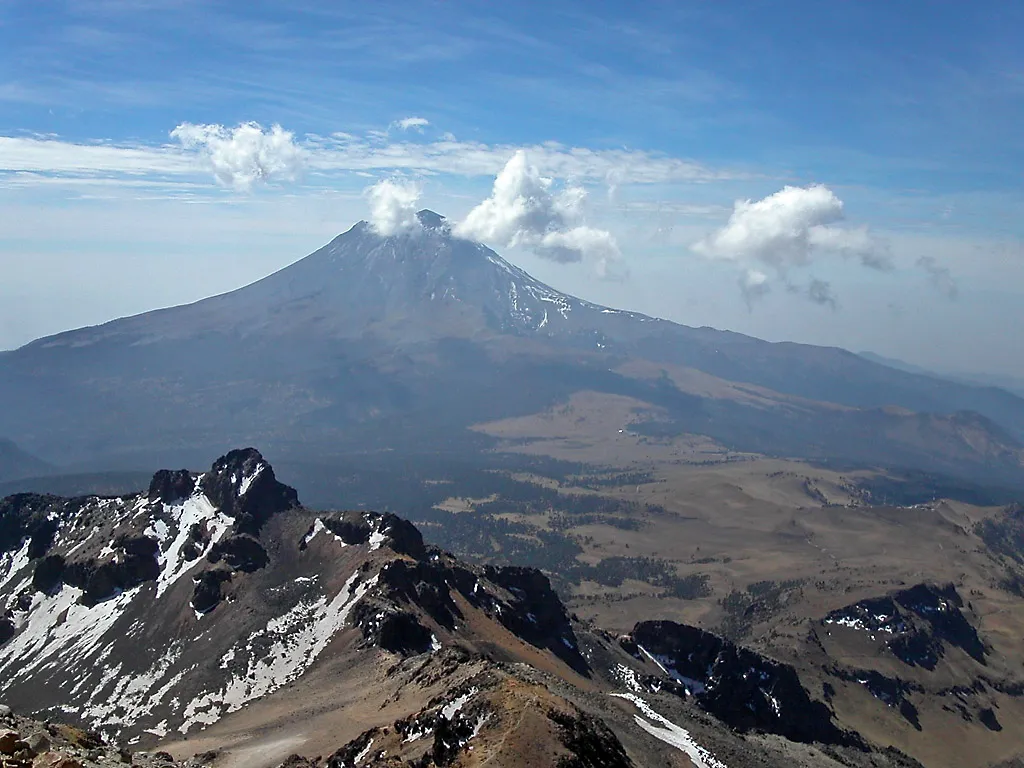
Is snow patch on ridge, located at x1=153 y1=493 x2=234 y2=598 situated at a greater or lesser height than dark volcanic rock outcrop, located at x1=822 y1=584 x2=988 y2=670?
greater


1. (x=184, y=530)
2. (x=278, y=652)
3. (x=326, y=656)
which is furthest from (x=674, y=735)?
(x=184, y=530)

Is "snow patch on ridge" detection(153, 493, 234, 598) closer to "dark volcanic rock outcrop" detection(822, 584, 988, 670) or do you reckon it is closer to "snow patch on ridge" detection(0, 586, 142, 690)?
"snow patch on ridge" detection(0, 586, 142, 690)

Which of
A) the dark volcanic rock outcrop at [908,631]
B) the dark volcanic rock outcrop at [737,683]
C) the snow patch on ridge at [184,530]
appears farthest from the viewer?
the dark volcanic rock outcrop at [908,631]

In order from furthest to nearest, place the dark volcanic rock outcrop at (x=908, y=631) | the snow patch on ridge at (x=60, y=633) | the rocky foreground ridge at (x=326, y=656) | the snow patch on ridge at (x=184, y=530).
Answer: the dark volcanic rock outcrop at (x=908, y=631) < the snow patch on ridge at (x=184, y=530) < the snow patch on ridge at (x=60, y=633) < the rocky foreground ridge at (x=326, y=656)

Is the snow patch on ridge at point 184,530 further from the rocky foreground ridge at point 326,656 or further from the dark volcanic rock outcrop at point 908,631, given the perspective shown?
the dark volcanic rock outcrop at point 908,631

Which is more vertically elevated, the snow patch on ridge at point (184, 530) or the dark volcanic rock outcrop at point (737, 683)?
the snow patch on ridge at point (184, 530)

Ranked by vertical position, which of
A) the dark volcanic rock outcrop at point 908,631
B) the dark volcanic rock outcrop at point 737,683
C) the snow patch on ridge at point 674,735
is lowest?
the dark volcanic rock outcrop at point 908,631

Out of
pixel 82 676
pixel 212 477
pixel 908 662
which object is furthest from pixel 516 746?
pixel 908 662

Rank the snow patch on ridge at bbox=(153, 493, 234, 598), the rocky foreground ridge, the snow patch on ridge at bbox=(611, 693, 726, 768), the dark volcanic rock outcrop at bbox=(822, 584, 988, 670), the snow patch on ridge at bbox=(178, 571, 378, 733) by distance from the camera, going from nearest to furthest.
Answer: the rocky foreground ridge, the snow patch on ridge at bbox=(611, 693, 726, 768), the snow patch on ridge at bbox=(178, 571, 378, 733), the snow patch on ridge at bbox=(153, 493, 234, 598), the dark volcanic rock outcrop at bbox=(822, 584, 988, 670)

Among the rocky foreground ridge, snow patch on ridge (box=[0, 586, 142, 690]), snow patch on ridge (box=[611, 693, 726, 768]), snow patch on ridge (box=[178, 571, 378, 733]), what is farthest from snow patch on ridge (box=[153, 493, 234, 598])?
snow patch on ridge (box=[611, 693, 726, 768])

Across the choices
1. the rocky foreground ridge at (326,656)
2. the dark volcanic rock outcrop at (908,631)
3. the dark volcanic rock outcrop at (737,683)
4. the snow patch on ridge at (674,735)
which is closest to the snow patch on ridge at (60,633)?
the rocky foreground ridge at (326,656)
